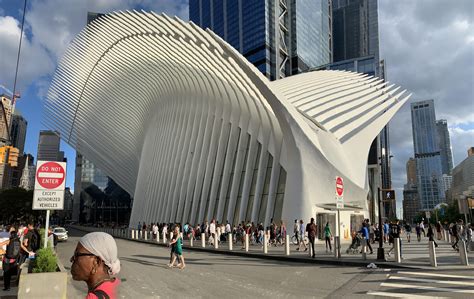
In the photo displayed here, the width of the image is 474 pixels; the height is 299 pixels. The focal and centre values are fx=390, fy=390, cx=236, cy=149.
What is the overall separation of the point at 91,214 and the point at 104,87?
85.8 metres

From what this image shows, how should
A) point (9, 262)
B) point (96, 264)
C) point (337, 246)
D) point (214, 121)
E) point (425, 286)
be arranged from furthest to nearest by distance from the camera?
point (214, 121), point (337, 246), point (9, 262), point (425, 286), point (96, 264)

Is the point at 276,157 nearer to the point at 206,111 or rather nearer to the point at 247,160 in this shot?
the point at 247,160

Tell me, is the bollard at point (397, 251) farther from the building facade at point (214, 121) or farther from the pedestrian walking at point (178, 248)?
the building facade at point (214, 121)

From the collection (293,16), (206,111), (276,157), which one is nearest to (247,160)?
(276,157)

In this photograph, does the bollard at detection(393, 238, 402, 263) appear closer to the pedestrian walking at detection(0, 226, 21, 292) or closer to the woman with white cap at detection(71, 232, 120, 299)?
the pedestrian walking at detection(0, 226, 21, 292)

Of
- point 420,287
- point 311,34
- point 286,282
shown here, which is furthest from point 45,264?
point 311,34

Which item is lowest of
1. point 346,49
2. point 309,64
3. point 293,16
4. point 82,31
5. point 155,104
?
point 155,104

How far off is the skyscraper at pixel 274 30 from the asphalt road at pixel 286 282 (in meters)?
88.6

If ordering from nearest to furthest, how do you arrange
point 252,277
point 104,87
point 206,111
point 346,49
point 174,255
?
point 252,277
point 174,255
point 206,111
point 104,87
point 346,49

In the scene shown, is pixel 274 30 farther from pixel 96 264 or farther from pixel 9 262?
pixel 96 264

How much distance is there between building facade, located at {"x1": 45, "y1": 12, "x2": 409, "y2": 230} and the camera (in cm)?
2547

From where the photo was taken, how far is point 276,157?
2905 centimetres

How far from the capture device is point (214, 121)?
1411 inches

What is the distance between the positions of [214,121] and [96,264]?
33401 millimetres
